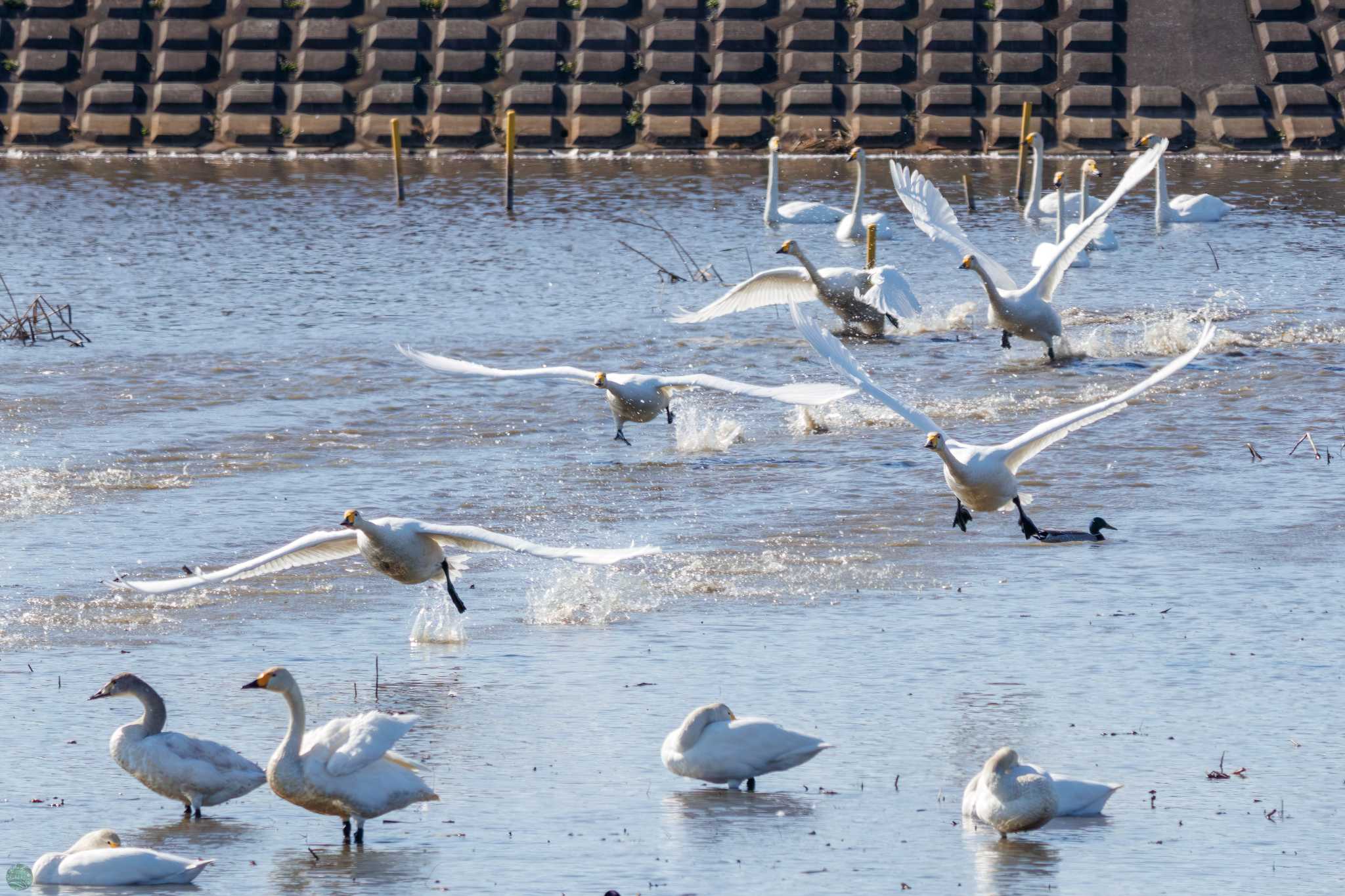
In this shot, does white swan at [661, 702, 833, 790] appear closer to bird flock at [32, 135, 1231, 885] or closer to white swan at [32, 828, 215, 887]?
bird flock at [32, 135, 1231, 885]

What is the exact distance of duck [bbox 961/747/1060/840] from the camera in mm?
7508

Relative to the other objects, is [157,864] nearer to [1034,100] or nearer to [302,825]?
[302,825]

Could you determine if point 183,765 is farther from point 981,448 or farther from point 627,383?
point 627,383

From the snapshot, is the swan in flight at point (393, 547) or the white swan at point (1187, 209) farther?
the white swan at point (1187, 209)

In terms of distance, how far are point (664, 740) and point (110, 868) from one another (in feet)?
8.26

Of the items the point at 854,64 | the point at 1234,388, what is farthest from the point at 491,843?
the point at 854,64

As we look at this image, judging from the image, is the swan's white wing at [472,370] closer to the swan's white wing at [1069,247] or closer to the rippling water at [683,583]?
the rippling water at [683,583]

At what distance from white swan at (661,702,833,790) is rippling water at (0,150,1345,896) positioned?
0.49 ft

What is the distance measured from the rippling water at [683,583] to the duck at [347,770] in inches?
5.7

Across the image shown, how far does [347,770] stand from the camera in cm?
773

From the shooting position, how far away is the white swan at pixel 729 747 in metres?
8.13

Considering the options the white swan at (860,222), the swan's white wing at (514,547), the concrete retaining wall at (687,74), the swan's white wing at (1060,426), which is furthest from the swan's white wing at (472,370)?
the concrete retaining wall at (687,74)

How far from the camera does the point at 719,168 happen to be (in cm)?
3419

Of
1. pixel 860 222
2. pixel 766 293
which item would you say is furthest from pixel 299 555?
pixel 860 222
